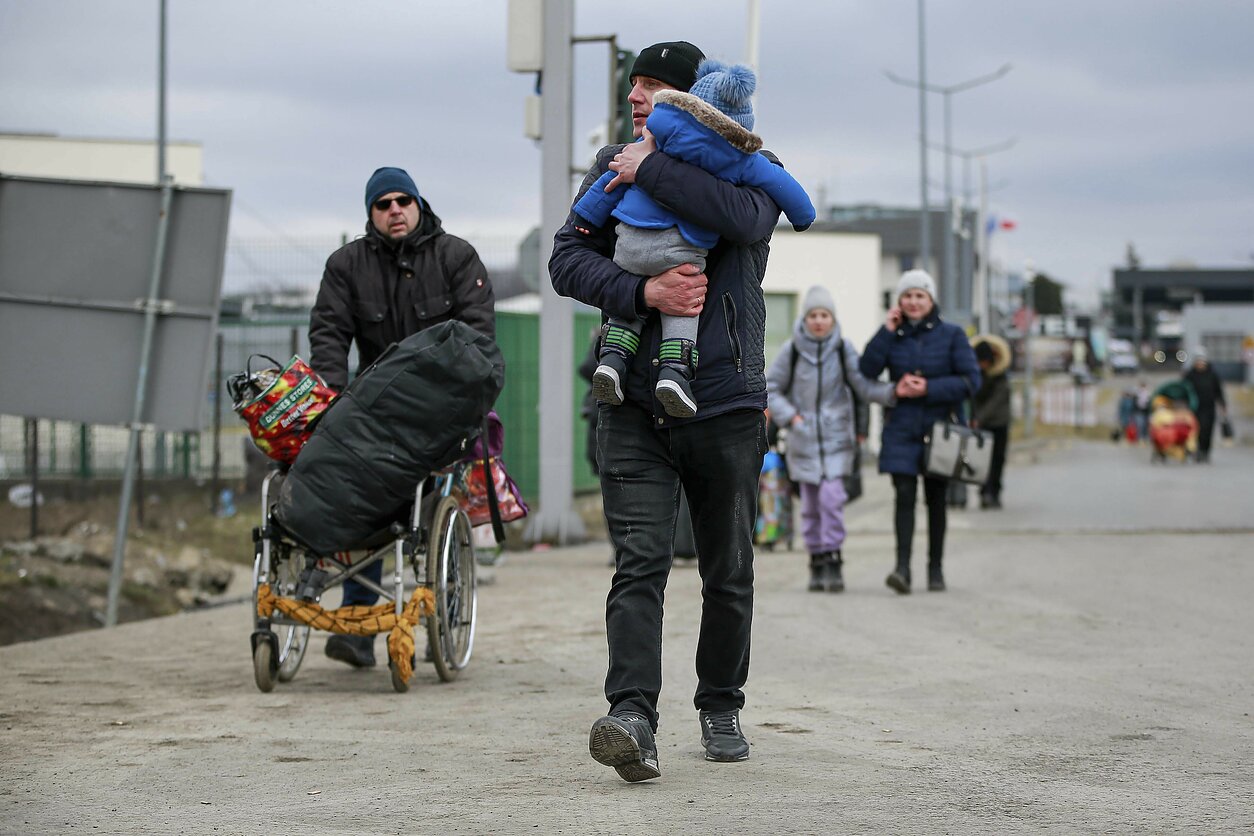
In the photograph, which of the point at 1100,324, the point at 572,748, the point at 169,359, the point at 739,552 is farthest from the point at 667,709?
the point at 1100,324

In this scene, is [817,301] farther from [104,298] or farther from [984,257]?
[984,257]

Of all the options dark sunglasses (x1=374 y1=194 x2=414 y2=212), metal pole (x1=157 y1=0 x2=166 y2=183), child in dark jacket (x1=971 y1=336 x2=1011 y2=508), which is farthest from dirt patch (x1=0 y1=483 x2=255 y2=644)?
metal pole (x1=157 y1=0 x2=166 y2=183)

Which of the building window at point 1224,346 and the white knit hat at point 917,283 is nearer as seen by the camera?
the white knit hat at point 917,283

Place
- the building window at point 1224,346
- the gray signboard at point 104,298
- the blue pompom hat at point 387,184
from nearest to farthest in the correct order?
the blue pompom hat at point 387,184
the gray signboard at point 104,298
the building window at point 1224,346

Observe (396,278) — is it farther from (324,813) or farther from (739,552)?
(324,813)

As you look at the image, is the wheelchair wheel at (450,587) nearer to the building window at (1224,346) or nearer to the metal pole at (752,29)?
the metal pole at (752,29)

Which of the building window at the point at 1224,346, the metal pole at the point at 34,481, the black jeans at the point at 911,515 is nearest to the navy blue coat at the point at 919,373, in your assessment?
the black jeans at the point at 911,515

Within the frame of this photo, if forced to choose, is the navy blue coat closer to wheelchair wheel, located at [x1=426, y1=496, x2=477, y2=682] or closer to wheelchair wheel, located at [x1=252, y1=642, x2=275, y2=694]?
wheelchair wheel, located at [x1=426, y1=496, x2=477, y2=682]

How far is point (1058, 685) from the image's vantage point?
23.5 ft

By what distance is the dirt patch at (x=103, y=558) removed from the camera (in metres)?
12.2

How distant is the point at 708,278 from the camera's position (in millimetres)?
5348

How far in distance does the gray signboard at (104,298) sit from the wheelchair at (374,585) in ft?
9.51

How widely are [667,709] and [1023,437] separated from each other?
4310cm

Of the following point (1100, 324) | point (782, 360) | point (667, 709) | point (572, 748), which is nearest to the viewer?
point (572, 748)
